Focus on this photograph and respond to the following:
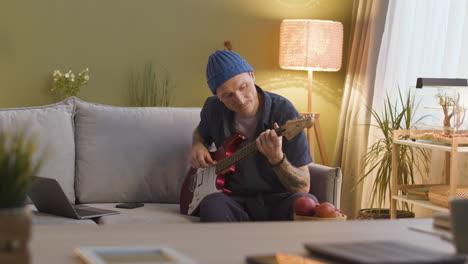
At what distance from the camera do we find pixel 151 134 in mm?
3219

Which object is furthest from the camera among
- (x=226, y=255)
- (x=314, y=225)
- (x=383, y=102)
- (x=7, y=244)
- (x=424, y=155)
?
(x=383, y=102)

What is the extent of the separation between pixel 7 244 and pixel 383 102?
11.2ft

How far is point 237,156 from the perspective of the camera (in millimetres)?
2645

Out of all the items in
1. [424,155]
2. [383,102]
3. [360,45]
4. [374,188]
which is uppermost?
[360,45]

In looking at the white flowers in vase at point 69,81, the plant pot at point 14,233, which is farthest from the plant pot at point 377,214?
the plant pot at point 14,233

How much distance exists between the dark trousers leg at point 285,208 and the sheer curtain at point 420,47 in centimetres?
120

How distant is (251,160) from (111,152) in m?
0.81

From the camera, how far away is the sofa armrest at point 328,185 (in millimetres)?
2795

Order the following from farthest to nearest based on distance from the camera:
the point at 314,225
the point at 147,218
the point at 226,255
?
the point at 147,218
the point at 314,225
the point at 226,255

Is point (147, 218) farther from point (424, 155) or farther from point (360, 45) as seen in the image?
point (360, 45)

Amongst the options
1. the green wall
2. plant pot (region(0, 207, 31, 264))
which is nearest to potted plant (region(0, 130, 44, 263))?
plant pot (region(0, 207, 31, 264))

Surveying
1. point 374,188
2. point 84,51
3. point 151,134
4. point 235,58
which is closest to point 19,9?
point 84,51

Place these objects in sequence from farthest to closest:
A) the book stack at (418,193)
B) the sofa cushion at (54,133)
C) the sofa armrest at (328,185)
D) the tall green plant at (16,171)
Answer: the book stack at (418,193) → the sofa cushion at (54,133) → the sofa armrest at (328,185) → the tall green plant at (16,171)

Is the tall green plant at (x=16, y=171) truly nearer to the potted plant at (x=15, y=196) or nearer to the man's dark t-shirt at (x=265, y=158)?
the potted plant at (x=15, y=196)
